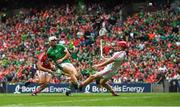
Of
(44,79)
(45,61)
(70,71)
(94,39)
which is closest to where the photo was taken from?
(70,71)

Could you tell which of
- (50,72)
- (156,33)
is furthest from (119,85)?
(50,72)

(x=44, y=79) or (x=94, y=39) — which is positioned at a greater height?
(x=94, y=39)

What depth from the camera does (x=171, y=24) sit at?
134 feet

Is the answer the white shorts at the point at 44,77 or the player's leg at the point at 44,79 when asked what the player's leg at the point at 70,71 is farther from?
the white shorts at the point at 44,77

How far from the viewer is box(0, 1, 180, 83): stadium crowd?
121 ft

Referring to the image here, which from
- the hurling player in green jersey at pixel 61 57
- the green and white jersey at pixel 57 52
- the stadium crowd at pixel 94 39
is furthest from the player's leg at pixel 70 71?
the stadium crowd at pixel 94 39

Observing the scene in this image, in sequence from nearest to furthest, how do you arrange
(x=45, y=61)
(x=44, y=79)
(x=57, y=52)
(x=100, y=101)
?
(x=100, y=101)
(x=57, y=52)
(x=45, y=61)
(x=44, y=79)

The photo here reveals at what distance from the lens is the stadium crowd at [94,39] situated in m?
36.8


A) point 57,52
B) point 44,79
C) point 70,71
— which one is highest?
point 57,52

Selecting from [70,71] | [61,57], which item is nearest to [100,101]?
[70,71]

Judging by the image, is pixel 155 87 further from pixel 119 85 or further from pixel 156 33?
pixel 156 33

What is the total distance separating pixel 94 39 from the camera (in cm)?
4262

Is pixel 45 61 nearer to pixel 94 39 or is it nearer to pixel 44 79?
pixel 44 79

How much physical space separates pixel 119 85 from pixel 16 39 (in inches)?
549
